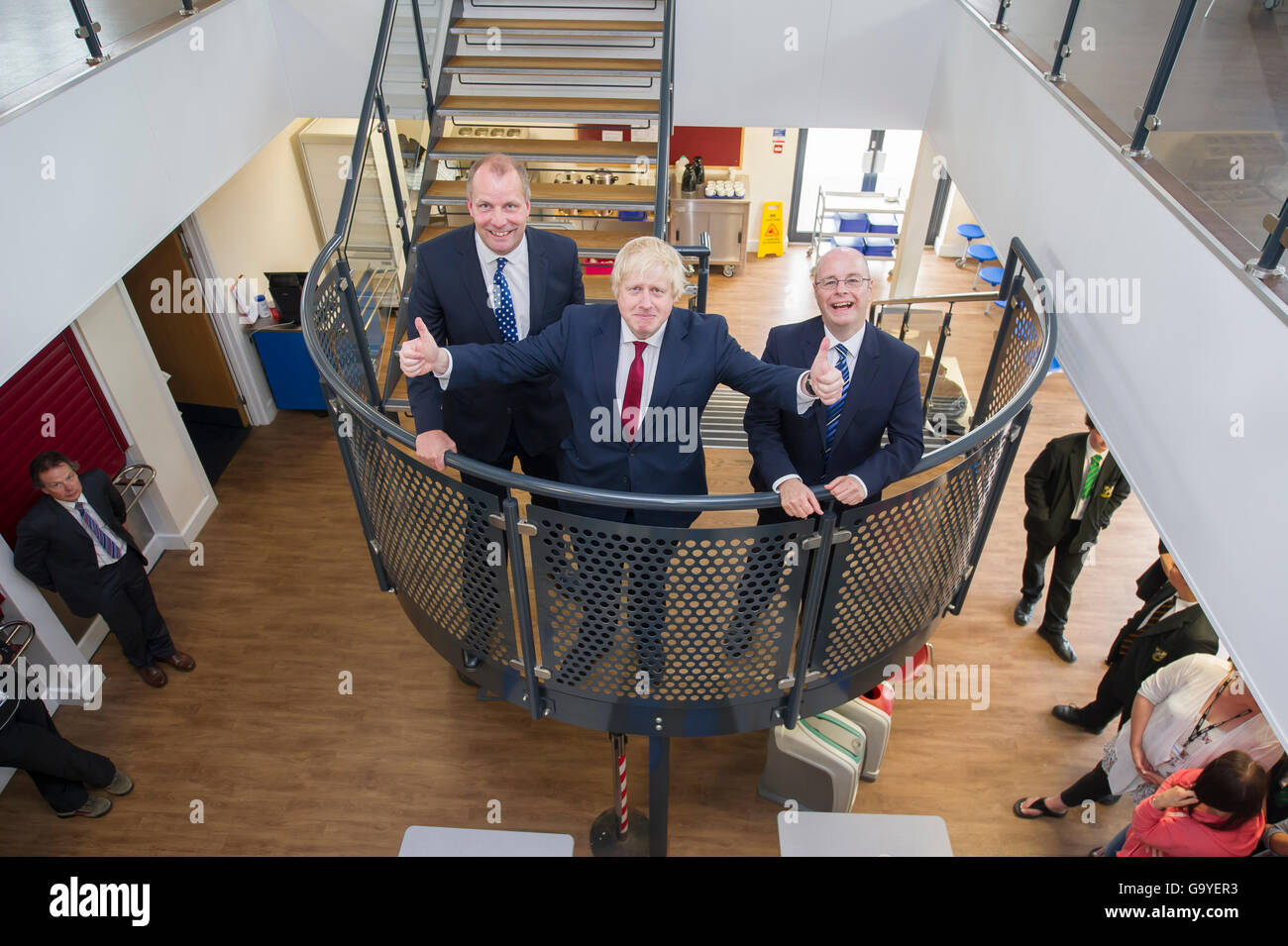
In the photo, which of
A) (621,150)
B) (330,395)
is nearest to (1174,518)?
(330,395)

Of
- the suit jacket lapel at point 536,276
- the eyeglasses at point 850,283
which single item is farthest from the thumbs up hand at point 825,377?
the suit jacket lapel at point 536,276

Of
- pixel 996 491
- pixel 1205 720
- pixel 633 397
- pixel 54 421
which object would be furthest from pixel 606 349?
pixel 54 421

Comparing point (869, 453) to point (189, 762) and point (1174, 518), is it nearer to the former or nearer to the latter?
point (1174, 518)

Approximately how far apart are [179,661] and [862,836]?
4.43 m

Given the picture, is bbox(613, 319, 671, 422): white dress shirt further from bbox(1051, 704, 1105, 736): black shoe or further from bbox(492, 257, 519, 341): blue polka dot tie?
bbox(1051, 704, 1105, 736): black shoe

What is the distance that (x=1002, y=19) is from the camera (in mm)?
5047

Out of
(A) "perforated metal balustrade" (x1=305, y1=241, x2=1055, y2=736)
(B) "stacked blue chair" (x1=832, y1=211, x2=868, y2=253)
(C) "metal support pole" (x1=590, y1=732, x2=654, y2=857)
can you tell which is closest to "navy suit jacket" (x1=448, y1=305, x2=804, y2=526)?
(A) "perforated metal balustrade" (x1=305, y1=241, x2=1055, y2=736)

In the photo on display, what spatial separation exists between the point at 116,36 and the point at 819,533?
4.79 m

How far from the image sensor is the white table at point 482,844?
11.3ft

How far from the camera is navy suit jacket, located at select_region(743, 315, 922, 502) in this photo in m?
3.05

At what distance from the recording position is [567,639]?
9.75 feet

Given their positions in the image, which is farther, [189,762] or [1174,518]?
[189,762]

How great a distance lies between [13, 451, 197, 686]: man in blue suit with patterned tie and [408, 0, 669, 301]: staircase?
2589 mm

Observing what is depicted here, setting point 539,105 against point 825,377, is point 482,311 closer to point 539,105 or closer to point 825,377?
point 825,377
